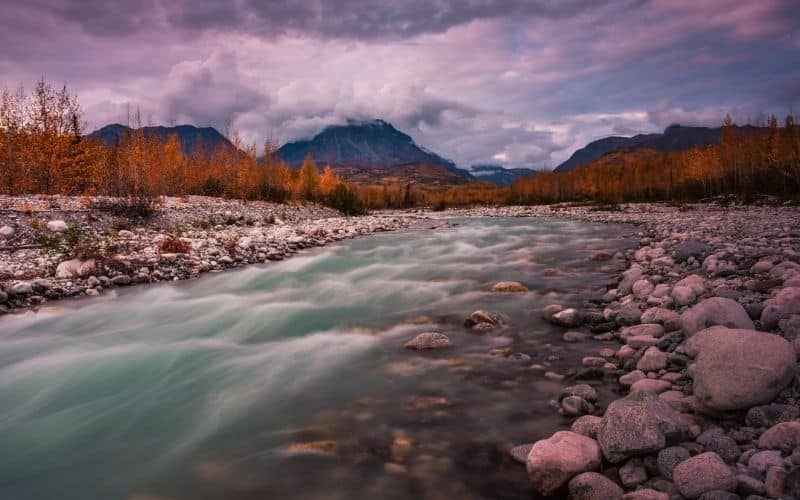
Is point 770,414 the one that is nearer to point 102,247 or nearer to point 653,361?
point 653,361

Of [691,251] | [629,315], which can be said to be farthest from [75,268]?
[691,251]

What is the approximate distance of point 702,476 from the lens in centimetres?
308

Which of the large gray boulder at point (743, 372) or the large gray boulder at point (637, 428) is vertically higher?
the large gray boulder at point (743, 372)

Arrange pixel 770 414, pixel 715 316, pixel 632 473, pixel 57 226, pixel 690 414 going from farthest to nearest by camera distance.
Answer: pixel 57 226
pixel 715 316
pixel 690 414
pixel 770 414
pixel 632 473

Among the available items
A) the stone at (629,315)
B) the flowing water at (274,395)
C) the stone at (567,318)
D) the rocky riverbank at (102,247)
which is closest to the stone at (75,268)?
the rocky riverbank at (102,247)

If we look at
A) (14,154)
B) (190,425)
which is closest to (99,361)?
(190,425)

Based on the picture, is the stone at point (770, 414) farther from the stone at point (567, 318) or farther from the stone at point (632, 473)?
the stone at point (567, 318)

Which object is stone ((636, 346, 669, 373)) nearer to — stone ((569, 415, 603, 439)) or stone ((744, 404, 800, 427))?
stone ((744, 404, 800, 427))

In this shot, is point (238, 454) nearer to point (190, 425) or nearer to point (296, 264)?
point (190, 425)

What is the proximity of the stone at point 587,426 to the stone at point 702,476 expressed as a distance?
823mm

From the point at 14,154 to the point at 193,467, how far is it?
1386 inches

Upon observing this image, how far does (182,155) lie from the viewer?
53688 millimetres

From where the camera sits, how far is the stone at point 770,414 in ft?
12.0

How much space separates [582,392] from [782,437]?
1939mm
